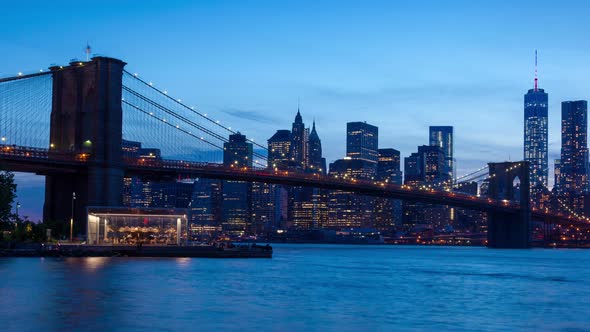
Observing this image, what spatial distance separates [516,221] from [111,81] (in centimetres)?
6727

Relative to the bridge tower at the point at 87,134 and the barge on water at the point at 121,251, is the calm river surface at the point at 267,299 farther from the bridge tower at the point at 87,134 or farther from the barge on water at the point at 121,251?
the bridge tower at the point at 87,134

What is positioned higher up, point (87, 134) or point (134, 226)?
point (87, 134)

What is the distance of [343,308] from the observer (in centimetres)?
3606

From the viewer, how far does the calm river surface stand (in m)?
30.2

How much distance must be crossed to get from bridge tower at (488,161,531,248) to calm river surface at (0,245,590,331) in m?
63.6

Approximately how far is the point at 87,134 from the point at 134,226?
10032 millimetres

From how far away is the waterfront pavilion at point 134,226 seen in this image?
237ft

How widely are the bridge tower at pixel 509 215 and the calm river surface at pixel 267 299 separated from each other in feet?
209

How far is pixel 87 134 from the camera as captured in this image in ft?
257

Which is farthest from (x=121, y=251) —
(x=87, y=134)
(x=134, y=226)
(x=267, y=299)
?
(x=267, y=299)

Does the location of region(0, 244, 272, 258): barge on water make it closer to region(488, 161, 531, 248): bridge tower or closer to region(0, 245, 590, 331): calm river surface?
region(0, 245, 590, 331): calm river surface

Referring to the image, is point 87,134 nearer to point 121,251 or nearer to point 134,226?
point 134,226

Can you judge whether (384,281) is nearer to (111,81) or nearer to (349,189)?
(111,81)

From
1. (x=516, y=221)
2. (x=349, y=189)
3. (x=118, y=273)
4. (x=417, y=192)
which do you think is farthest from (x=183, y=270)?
(x=516, y=221)
